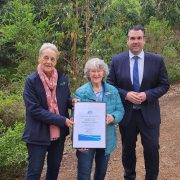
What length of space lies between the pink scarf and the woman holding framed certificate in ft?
0.87

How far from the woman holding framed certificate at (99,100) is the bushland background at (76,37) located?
1.85 m

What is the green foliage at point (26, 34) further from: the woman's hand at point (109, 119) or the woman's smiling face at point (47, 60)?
the woman's hand at point (109, 119)

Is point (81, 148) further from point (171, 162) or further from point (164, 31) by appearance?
point (164, 31)

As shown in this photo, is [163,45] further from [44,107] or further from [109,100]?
[44,107]

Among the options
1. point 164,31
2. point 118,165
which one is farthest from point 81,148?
point 164,31

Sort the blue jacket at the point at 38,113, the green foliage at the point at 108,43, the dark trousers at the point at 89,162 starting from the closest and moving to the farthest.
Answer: the blue jacket at the point at 38,113 → the dark trousers at the point at 89,162 → the green foliage at the point at 108,43

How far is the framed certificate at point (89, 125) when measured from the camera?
4.12 m

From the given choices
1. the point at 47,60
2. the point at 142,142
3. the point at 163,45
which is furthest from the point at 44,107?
the point at 163,45

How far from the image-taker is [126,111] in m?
4.64

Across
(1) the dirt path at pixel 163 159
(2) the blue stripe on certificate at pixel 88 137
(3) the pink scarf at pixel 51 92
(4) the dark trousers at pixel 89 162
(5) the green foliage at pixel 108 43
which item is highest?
(5) the green foliage at pixel 108 43

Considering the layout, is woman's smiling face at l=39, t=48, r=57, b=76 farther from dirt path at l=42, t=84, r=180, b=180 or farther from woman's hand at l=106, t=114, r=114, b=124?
dirt path at l=42, t=84, r=180, b=180

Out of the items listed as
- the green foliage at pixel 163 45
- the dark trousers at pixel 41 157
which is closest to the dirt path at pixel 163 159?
the dark trousers at pixel 41 157

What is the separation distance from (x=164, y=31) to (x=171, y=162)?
6.96 metres

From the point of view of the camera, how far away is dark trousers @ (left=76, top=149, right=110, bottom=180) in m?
4.24
